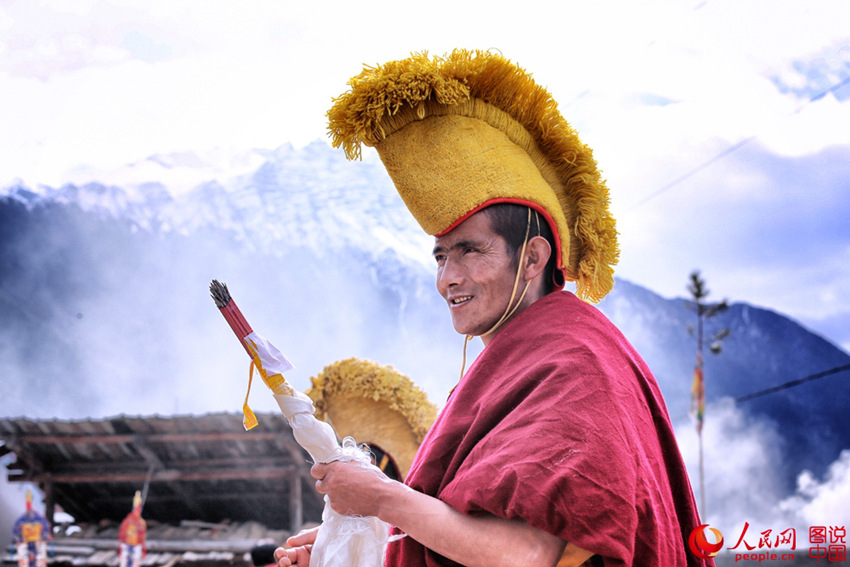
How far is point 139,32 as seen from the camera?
11070 mm

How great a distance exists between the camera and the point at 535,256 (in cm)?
191

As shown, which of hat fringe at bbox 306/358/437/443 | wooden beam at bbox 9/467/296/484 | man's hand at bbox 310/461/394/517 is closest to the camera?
man's hand at bbox 310/461/394/517

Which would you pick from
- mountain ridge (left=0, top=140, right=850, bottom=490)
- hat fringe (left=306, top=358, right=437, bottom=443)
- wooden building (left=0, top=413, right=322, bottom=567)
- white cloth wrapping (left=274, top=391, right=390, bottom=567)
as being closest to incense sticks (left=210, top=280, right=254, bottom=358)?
white cloth wrapping (left=274, top=391, right=390, bottom=567)

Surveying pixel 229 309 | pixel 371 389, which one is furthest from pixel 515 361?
pixel 371 389

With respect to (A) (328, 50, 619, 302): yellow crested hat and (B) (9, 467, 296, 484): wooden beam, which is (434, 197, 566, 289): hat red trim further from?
(B) (9, 467, 296, 484): wooden beam

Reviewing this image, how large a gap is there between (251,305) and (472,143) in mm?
12118

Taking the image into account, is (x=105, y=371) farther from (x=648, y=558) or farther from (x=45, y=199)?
(x=648, y=558)

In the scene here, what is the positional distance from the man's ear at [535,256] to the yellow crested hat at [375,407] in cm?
151

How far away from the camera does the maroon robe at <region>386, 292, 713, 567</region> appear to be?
133cm

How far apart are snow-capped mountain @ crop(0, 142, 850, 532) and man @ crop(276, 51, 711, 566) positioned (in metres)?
11.2

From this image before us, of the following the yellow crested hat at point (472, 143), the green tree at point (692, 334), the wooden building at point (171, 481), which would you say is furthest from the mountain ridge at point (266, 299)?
the yellow crested hat at point (472, 143)

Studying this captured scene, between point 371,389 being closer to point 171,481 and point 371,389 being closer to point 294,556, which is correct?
point 294,556

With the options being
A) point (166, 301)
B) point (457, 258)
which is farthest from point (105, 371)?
point (457, 258)

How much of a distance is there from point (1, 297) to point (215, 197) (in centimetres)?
436
